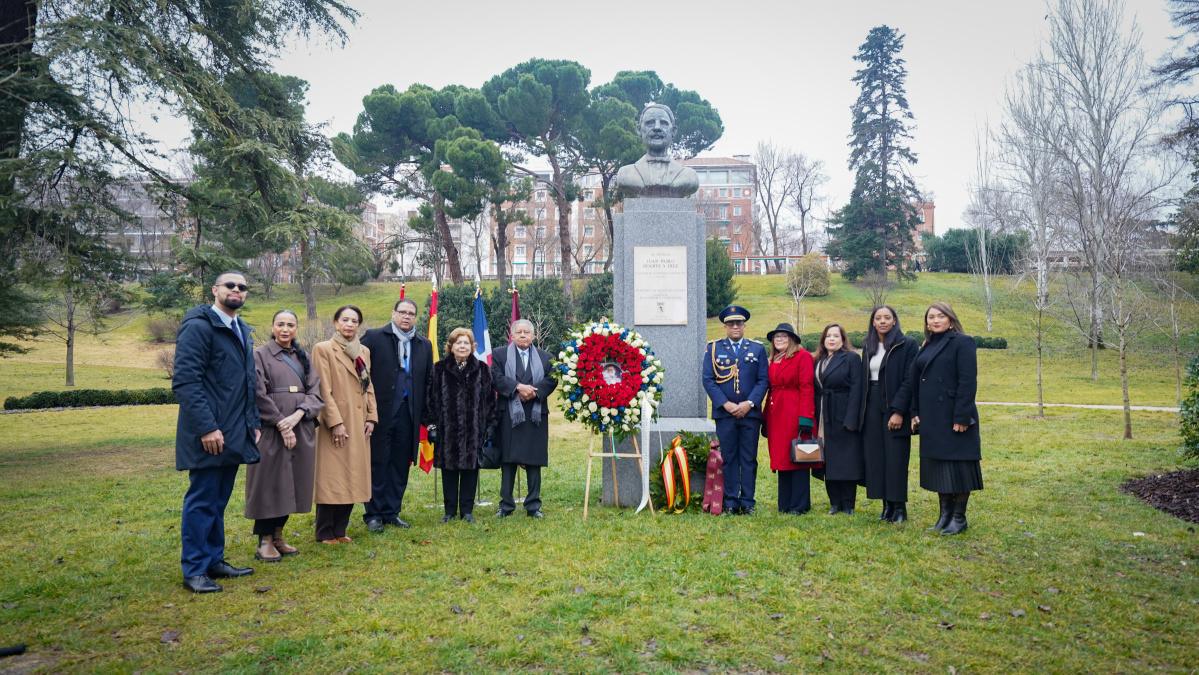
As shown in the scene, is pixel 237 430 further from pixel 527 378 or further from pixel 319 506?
pixel 527 378

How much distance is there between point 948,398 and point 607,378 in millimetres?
2907

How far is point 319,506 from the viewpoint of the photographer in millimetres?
6363

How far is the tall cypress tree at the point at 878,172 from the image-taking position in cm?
3850

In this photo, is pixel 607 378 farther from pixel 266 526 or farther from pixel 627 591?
pixel 266 526

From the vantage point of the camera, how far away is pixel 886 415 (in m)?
6.87

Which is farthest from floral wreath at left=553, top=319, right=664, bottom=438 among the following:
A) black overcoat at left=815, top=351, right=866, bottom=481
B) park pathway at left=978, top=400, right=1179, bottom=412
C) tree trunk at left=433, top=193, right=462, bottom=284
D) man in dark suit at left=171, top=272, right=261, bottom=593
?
tree trunk at left=433, top=193, right=462, bottom=284

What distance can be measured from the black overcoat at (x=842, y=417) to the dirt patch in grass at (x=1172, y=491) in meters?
2.98

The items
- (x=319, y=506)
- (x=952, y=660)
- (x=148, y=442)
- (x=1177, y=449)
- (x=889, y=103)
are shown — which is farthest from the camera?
(x=889, y=103)

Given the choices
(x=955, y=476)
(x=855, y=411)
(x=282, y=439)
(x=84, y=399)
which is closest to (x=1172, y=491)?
(x=955, y=476)

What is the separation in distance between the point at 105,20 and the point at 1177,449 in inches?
599

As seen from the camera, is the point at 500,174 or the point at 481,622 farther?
the point at 500,174

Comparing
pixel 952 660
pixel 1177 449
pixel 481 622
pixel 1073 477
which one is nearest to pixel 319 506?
pixel 481 622

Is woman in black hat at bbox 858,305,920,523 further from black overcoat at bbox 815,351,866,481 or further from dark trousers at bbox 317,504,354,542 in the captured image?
dark trousers at bbox 317,504,354,542

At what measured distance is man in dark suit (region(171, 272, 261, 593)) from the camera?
498 centimetres
